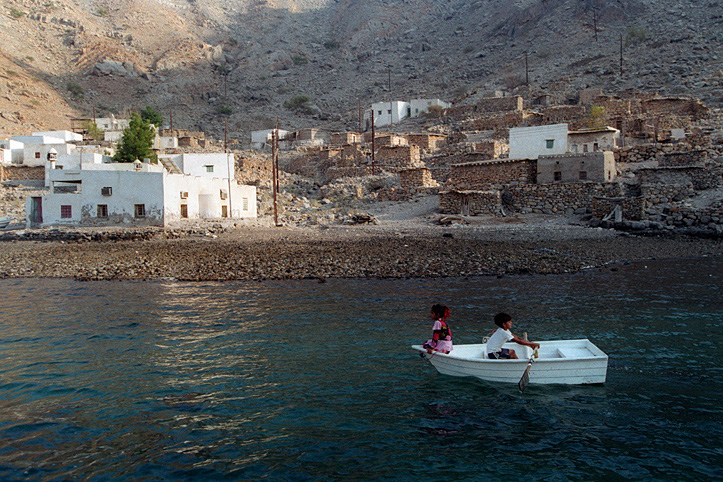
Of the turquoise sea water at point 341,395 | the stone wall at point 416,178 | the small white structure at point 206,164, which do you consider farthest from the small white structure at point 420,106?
the turquoise sea water at point 341,395

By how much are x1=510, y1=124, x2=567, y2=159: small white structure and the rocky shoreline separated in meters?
8.75

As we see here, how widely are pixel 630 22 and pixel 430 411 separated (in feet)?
278

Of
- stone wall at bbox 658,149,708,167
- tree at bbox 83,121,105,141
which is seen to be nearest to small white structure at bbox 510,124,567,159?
stone wall at bbox 658,149,708,167

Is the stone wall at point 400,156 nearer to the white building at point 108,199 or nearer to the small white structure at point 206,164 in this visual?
the small white structure at point 206,164

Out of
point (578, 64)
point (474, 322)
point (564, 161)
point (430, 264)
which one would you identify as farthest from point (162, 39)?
point (474, 322)

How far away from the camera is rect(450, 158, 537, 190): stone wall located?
114 feet

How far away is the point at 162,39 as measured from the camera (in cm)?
10312

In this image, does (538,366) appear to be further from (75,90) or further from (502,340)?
(75,90)

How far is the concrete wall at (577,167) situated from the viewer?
32.3m

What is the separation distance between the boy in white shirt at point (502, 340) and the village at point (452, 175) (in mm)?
21426

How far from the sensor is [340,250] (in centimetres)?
2389

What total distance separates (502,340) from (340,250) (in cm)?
1517

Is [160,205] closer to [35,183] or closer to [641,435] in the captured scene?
[35,183]

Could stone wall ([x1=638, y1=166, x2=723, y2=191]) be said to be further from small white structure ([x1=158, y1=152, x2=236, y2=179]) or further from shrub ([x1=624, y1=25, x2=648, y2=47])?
shrub ([x1=624, y1=25, x2=648, y2=47])
